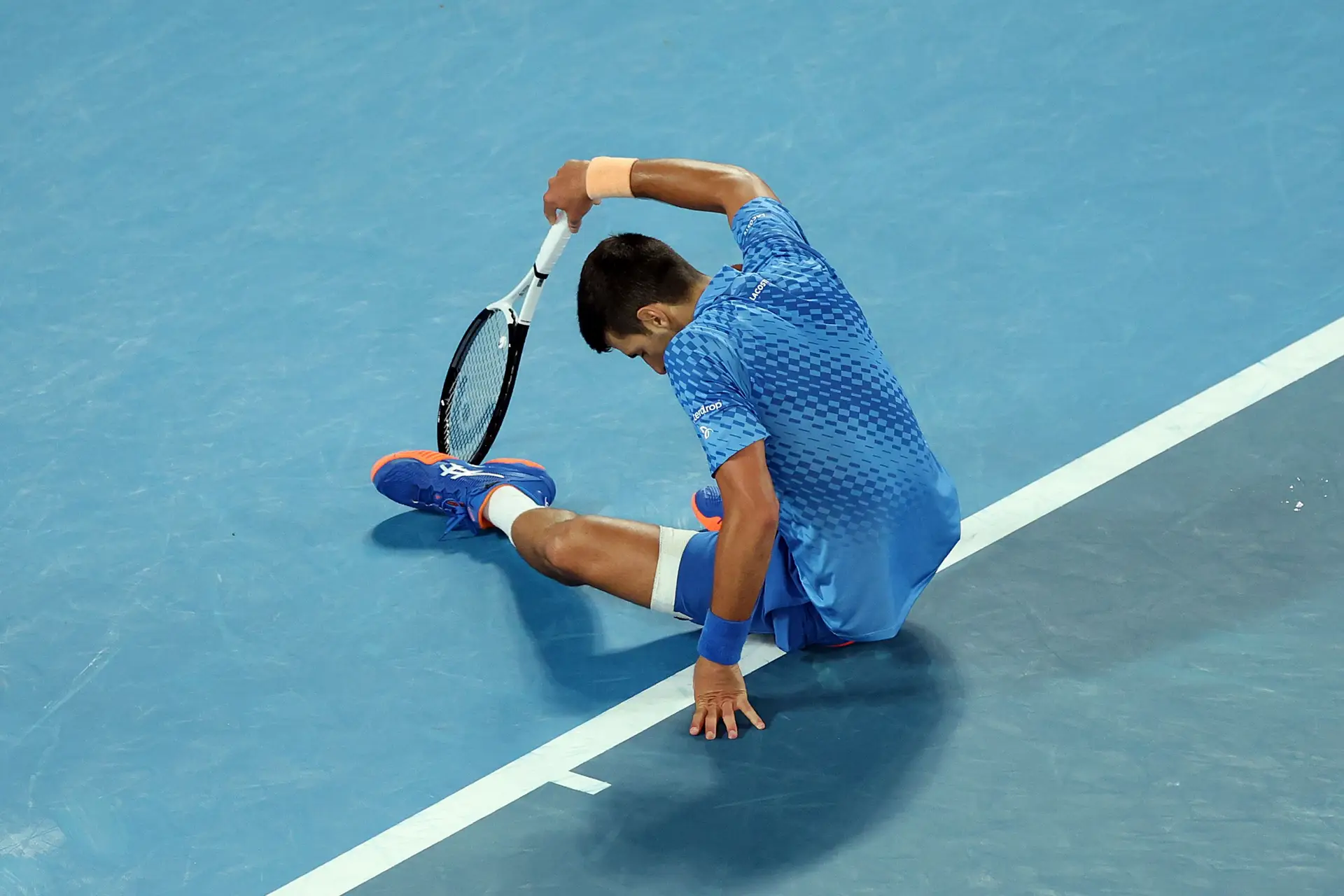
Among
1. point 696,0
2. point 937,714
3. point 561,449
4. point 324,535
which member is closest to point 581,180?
point 561,449

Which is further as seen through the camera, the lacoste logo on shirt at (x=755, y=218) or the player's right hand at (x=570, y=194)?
the player's right hand at (x=570, y=194)

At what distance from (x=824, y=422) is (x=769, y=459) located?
0.16m

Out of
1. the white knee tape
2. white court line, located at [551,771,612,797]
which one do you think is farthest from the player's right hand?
white court line, located at [551,771,612,797]

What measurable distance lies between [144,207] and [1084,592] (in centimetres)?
416

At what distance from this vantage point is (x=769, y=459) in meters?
4.02

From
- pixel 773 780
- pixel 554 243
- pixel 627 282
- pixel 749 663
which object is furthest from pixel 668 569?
pixel 554 243

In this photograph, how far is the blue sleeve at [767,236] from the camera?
4.15 meters

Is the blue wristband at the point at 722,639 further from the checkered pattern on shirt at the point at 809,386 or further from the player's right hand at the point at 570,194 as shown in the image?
the player's right hand at the point at 570,194

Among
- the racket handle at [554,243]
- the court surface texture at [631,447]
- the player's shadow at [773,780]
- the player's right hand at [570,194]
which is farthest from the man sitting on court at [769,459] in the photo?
the racket handle at [554,243]

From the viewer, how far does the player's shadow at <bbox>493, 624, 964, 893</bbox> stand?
374 centimetres

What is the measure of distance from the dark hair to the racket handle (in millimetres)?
636

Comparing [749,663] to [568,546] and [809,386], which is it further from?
[809,386]

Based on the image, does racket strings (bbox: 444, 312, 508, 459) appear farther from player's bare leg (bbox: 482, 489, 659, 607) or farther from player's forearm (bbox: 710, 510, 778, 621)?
player's forearm (bbox: 710, 510, 778, 621)

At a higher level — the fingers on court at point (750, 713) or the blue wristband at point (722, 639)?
the blue wristband at point (722, 639)
